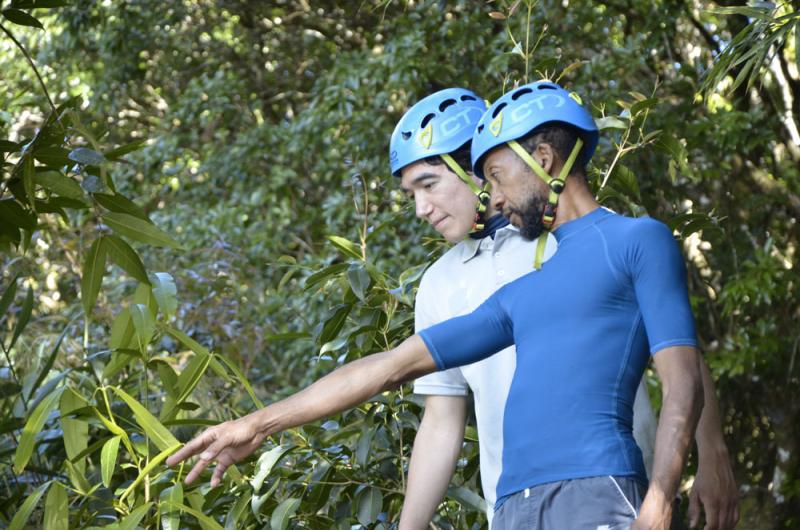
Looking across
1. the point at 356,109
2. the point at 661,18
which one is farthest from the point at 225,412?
the point at 661,18

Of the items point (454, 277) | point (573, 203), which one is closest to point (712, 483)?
point (573, 203)

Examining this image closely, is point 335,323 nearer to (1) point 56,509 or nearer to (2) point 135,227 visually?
(2) point 135,227

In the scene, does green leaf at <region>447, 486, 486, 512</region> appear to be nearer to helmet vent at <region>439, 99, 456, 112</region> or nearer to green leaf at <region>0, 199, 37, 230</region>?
helmet vent at <region>439, 99, 456, 112</region>

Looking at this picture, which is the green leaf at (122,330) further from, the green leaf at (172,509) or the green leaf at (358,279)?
the green leaf at (358,279)

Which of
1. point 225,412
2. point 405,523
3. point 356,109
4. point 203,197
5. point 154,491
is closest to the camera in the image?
point 405,523

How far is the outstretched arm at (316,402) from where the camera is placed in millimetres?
2252

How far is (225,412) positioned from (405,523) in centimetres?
280

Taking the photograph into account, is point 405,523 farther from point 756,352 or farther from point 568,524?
point 756,352

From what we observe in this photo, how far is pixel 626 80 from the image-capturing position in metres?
7.02

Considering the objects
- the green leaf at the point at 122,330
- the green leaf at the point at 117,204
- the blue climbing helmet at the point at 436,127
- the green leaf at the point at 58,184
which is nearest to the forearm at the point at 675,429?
the blue climbing helmet at the point at 436,127

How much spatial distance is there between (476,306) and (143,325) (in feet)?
3.33

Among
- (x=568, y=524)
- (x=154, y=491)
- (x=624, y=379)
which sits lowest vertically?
(x=154, y=491)

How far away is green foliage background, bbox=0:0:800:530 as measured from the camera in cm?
329

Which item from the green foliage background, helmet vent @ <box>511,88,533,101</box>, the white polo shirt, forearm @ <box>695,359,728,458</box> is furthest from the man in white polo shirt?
the green foliage background
